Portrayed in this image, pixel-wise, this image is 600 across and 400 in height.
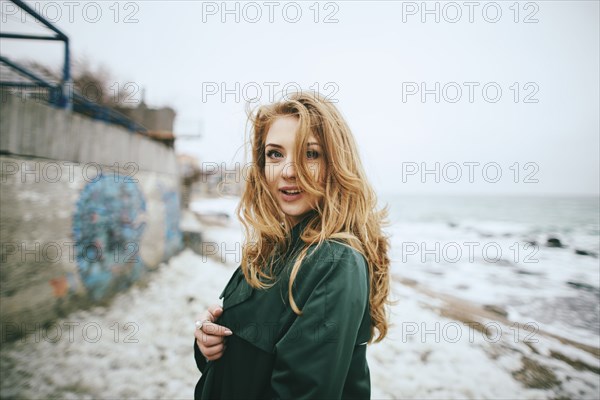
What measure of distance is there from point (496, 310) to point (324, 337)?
29.6ft

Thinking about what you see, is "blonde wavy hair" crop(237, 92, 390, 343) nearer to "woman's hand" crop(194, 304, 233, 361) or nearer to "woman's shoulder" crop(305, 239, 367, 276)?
"woman's shoulder" crop(305, 239, 367, 276)

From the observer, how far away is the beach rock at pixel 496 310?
7.37 m

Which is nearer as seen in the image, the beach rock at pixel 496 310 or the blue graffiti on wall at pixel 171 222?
the beach rock at pixel 496 310

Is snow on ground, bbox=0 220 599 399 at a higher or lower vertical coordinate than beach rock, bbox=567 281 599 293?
higher

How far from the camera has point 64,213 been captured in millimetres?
4566

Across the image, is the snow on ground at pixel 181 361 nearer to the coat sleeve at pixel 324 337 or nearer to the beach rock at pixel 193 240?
the coat sleeve at pixel 324 337

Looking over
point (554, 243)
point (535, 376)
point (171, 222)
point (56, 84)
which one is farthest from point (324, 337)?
point (554, 243)

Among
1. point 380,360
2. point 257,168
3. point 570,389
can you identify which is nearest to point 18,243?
point 257,168

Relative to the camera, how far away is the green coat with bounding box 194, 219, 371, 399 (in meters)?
0.92

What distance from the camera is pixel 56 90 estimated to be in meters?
4.53

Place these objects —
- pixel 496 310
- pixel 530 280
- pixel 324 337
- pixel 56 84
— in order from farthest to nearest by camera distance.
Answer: pixel 530 280, pixel 496 310, pixel 56 84, pixel 324 337

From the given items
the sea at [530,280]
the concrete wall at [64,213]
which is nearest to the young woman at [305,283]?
the sea at [530,280]

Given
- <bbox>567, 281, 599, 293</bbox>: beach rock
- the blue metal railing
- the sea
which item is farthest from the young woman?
<bbox>567, 281, 599, 293</bbox>: beach rock

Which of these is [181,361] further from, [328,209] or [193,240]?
[193,240]
